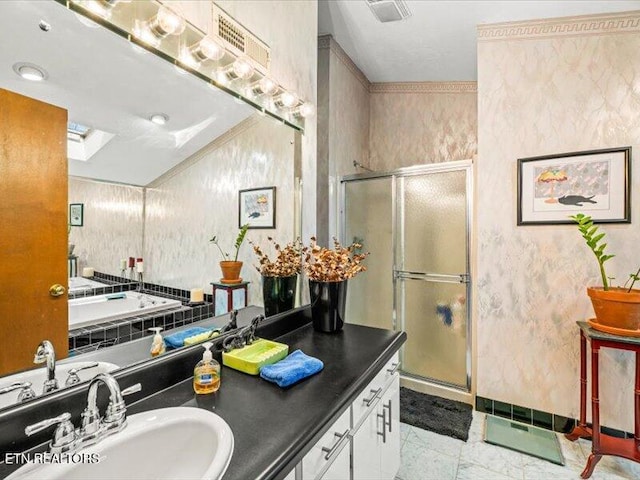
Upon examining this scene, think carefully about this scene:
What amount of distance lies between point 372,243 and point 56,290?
2.48 metres

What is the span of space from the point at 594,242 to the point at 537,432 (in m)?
1.37

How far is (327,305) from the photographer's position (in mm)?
1737

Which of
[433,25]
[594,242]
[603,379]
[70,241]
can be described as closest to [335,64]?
[433,25]

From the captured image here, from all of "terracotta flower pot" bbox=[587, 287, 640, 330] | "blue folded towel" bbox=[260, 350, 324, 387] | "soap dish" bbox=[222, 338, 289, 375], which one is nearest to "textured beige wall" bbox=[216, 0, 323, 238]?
"soap dish" bbox=[222, 338, 289, 375]

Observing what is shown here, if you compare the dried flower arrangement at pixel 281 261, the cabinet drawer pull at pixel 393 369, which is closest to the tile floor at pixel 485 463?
the cabinet drawer pull at pixel 393 369

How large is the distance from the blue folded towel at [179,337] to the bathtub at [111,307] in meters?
0.12

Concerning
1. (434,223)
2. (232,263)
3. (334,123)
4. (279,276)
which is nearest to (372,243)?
(434,223)

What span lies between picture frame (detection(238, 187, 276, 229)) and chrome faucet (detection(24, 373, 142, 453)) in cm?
95

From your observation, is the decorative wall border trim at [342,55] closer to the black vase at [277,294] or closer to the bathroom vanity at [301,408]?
the black vase at [277,294]

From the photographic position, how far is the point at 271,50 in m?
1.85

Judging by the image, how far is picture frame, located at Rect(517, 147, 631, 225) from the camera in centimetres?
206

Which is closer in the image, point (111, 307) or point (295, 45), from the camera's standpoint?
point (111, 307)

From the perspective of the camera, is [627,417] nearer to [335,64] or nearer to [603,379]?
[603,379]

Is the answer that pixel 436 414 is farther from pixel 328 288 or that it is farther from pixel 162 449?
pixel 162 449
